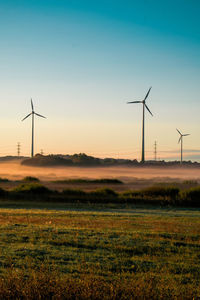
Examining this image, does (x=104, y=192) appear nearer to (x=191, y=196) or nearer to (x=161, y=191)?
(x=161, y=191)

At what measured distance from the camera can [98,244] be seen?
1535 centimetres

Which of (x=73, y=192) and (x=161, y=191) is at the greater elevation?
(x=161, y=191)

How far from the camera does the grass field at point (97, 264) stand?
29.1ft

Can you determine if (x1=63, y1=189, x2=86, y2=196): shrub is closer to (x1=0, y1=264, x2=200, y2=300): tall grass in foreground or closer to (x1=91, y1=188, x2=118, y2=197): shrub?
(x1=91, y1=188, x2=118, y2=197): shrub

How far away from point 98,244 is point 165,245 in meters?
2.79

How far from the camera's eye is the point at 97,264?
38.8 ft

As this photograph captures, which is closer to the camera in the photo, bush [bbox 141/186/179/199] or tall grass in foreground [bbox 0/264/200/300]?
tall grass in foreground [bbox 0/264/200/300]

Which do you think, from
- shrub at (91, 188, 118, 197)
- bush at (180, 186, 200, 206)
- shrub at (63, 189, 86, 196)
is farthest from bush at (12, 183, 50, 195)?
bush at (180, 186, 200, 206)

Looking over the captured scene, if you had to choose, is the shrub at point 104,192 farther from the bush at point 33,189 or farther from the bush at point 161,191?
the bush at point 33,189

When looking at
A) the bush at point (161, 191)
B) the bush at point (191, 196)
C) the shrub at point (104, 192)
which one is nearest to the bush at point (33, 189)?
the shrub at point (104, 192)

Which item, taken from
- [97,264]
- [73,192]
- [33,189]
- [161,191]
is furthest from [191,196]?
[97,264]

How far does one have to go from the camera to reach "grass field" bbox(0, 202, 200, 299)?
8867 mm

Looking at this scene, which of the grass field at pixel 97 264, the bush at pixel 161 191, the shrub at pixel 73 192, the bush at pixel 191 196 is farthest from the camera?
the shrub at pixel 73 192

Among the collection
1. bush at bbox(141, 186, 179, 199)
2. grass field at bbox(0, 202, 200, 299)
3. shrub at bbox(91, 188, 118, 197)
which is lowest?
shrub at bbox(91, 188, 118, 197)
